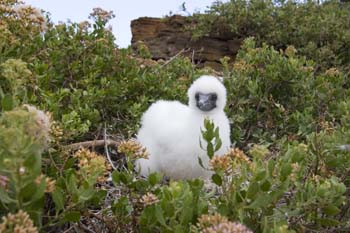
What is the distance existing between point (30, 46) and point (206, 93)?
1153mm

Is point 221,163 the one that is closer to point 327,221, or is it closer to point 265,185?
point 265,185

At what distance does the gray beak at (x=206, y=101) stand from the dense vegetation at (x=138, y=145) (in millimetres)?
306

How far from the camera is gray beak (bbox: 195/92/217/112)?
360 cm

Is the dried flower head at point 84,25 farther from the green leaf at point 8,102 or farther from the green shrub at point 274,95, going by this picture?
the green leaf at point 8,102

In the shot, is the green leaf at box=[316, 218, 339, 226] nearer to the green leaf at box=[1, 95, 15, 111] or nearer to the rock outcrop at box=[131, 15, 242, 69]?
the green leaf at box=[1, 95, 15, 111]

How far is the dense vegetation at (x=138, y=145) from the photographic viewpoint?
1752 mm

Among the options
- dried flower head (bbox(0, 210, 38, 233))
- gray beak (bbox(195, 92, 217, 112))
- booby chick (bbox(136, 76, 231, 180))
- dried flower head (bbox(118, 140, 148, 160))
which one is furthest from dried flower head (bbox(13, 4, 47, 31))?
dried flower head (bbox(0, 210, 38, 233))

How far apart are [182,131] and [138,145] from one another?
132 centimetres

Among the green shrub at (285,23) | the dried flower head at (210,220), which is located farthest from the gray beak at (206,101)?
the green shrub at (285,23)

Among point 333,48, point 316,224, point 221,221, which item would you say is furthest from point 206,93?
point 333,48

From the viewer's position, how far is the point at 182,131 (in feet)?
11.4

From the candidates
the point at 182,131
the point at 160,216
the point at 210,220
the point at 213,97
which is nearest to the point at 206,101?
the point at 213,97

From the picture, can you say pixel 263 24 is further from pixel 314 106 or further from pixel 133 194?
pixel 133 194

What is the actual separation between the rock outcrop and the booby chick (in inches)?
168
